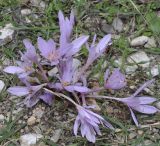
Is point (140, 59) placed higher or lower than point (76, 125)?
higher

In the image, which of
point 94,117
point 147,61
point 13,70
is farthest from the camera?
point 147,61

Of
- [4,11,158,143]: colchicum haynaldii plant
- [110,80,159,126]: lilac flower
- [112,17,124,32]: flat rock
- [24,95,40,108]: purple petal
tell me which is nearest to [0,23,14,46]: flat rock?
[4,11,158,143]: colchicum haynaldii plant

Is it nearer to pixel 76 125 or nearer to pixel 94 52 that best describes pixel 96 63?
pixel 94 52

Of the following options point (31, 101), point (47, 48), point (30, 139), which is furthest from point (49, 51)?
point (30, 139)

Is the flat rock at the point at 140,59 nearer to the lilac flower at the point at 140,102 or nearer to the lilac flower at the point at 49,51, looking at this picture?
the lilac flower at the point at 140,102

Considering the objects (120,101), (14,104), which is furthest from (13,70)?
(120,101)

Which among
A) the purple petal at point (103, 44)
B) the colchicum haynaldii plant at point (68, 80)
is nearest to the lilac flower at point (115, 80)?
the colchicum haynaldii plant at point (68, 80)

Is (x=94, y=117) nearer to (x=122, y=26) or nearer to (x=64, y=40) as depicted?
(x=64, y=40)
